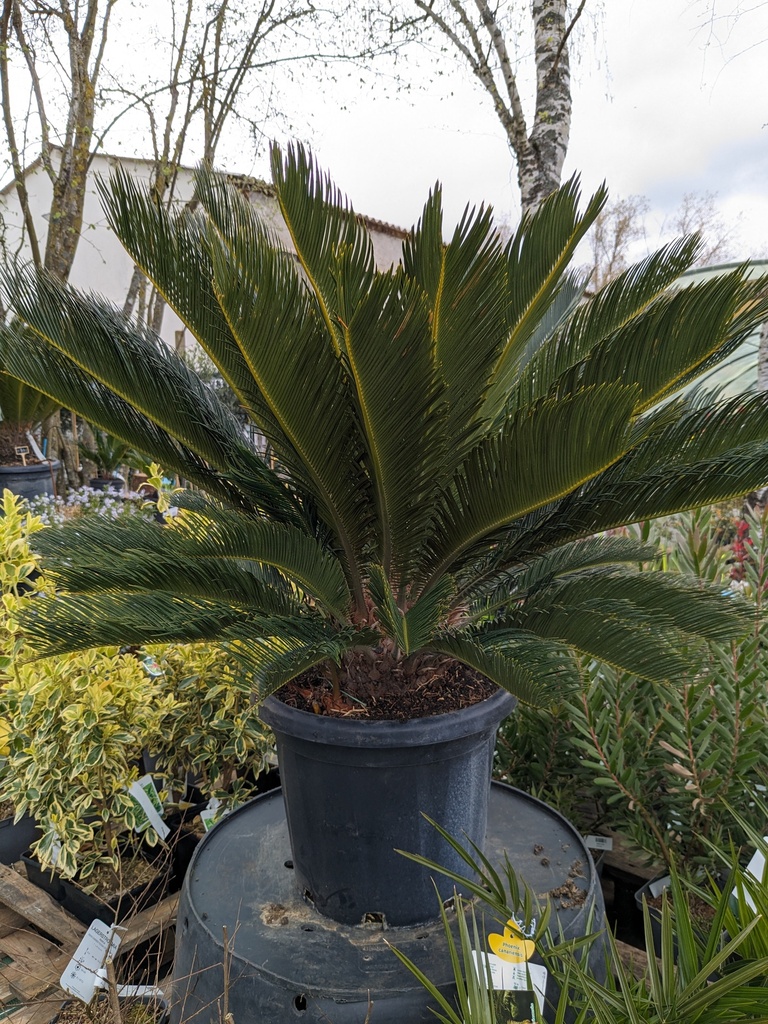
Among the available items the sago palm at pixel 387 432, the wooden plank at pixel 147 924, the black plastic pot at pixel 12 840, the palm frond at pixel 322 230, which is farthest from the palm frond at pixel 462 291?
the black plastic pot at pixel 12 840

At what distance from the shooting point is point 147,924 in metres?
1.87

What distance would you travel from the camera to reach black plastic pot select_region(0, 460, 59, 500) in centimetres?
595

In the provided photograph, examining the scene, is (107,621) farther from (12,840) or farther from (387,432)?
(12,840)

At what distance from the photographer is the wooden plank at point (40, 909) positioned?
74.0 inches

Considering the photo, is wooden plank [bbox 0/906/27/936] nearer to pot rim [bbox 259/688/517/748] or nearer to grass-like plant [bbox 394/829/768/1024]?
pot rim [bbox 259/688/517/748]

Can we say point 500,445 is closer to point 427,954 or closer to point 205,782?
point 427,954

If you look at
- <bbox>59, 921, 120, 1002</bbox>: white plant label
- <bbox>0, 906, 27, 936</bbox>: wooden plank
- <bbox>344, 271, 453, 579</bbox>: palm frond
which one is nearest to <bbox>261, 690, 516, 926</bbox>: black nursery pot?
<bbox>344, 271, 453, 579</bbox>: palm frond

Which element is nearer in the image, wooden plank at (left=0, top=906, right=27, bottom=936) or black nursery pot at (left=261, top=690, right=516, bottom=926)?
black nursery pot at (left=261, top=690, right=516, bottom=926)

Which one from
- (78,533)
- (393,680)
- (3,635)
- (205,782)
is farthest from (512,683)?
(3,635)

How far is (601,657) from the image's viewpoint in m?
1.27

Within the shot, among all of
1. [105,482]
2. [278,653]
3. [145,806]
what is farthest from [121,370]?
[105,482]

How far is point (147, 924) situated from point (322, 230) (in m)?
1.81

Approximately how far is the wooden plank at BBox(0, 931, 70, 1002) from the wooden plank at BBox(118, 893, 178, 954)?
0.17 meters

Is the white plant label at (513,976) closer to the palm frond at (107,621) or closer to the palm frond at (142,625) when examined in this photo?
the palm frond at (142,625)
